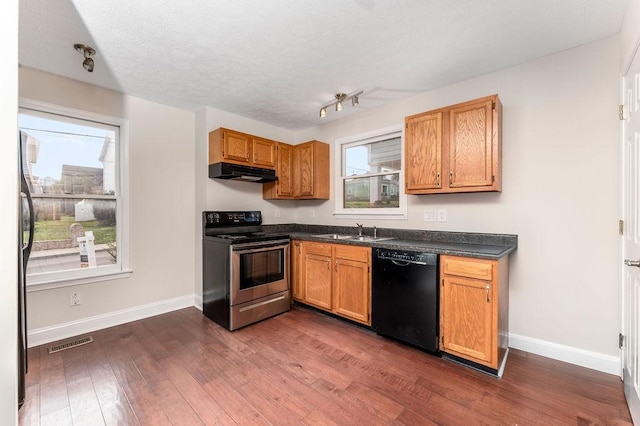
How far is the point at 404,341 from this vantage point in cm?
250

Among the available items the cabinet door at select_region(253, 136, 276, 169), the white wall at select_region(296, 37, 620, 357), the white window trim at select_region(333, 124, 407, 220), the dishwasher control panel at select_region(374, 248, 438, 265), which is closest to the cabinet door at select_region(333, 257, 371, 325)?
the dishwasher control panel at select_region(374, 248, 438, 265)

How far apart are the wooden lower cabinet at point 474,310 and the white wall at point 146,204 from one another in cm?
303

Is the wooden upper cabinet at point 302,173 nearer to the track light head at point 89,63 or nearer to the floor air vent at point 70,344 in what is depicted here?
the track light head at point 89,63

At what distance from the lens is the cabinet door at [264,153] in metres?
3.60

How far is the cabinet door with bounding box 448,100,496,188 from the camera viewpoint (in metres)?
2.31

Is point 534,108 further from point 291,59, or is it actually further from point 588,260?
point 291,59


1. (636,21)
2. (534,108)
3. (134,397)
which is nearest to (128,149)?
(134,397)

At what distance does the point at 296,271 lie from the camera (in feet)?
11.5

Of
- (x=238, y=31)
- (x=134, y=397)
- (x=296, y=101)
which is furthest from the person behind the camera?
(x=296, y=101)

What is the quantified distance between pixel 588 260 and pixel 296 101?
3.11m

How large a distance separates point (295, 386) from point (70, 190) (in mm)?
2880

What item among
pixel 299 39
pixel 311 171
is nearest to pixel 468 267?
pixel 299 39

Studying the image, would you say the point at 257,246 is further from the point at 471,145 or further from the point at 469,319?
the point at 471,145

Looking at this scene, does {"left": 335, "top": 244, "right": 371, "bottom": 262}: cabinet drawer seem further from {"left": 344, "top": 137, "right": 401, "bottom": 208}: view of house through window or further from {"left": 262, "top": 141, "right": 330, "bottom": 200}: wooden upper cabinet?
{"left": 262, "top": 141, "right": 330, "bottom": 200}: wooden upper cabinet
